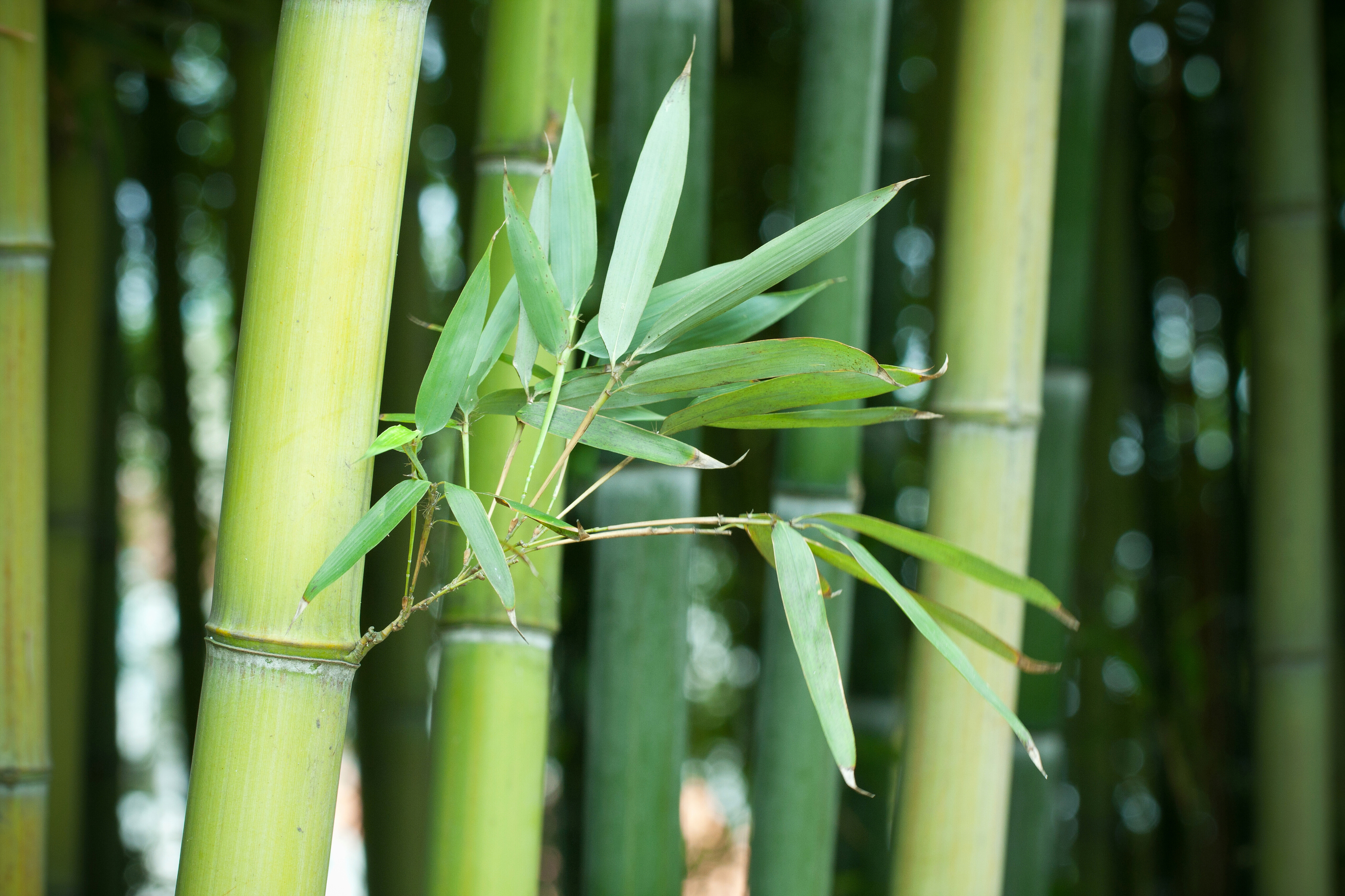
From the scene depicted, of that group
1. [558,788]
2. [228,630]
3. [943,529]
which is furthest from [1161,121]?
[228,630]

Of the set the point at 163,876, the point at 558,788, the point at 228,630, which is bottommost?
the point at 163,876

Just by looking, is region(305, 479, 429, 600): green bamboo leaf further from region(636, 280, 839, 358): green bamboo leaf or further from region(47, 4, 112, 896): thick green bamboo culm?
region(47, 4, 112, 896): thick green bamboo culm

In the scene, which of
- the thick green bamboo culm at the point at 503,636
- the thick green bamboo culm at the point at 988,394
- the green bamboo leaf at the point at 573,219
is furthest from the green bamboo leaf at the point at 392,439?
the thick green bamboo culm at the point at 988,394

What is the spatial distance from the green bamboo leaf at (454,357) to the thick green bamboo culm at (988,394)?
536mm

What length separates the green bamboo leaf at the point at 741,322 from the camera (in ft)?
2.09

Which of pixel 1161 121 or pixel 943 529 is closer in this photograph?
pixel 943 529

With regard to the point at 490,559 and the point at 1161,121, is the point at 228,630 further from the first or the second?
the point at 1161,121

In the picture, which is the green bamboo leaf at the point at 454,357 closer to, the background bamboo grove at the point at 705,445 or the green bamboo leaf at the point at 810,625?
the background bamboo grove at the point at 705,445

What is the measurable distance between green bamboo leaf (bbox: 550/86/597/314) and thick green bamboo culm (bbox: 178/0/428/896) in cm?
10

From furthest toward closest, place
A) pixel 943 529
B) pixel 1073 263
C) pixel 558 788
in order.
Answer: pixel 558 788, pixel 1073 263, pixel 943 529

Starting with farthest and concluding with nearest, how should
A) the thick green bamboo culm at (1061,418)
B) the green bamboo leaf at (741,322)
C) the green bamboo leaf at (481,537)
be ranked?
the thick green bamboo culm at (1061,418) < the green bamboo leaf at (741,322) < the green bamboo leaf at (481,537)

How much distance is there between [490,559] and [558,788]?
5.04ft

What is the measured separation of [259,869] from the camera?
1.87 ft

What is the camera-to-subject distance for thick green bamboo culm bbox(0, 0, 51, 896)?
2.76 ft
